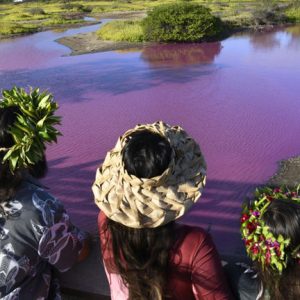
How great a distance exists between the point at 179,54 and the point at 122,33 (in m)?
3.60

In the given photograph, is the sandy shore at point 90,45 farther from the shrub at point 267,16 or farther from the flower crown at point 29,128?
the flower crown at point 29,128

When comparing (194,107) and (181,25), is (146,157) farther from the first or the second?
(181,25)

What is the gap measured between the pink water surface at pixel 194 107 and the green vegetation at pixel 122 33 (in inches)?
72.3

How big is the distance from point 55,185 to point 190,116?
2440mm

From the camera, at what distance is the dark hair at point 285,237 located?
104cm

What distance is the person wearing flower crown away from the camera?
1.05m

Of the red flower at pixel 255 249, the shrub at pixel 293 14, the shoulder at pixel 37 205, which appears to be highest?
the shoulder at pixel 37 205

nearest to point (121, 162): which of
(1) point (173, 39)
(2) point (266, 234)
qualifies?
(2) point (266, 234)

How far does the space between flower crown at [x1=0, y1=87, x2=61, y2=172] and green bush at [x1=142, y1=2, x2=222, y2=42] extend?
35.1ft

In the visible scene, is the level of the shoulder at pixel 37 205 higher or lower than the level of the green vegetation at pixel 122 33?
higher

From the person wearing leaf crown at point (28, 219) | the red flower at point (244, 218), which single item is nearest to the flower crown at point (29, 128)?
the person wearing leaf crown at point (28, 219)

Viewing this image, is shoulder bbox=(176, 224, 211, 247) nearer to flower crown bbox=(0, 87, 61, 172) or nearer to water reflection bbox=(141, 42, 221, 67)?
flower crown bbox=(0, 87, 61, 172)

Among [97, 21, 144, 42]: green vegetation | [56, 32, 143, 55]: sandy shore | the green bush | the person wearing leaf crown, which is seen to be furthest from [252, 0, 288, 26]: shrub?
the person wearing leaf crown

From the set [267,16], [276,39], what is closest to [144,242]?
[276,39]
